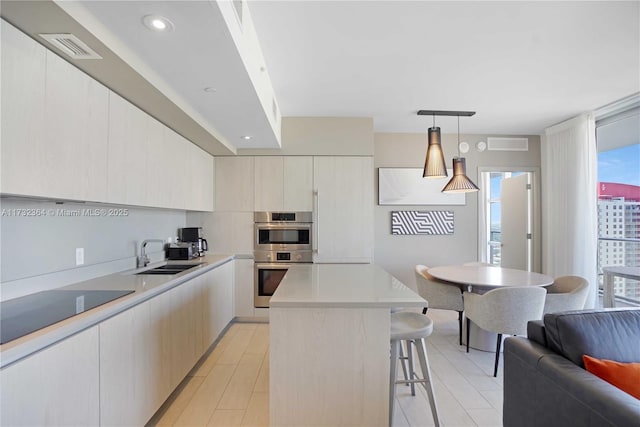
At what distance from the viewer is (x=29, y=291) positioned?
1679 millimetres

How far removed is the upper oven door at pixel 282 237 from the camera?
401cm

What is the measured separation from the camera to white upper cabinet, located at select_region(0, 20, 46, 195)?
126 cm

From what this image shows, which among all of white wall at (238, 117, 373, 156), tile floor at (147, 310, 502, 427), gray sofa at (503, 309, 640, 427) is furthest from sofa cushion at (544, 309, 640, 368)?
white wall at (238, 117, 373, 156)

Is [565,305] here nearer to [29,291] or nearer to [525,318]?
[525,318]

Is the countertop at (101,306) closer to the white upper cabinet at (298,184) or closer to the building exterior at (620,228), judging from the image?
the white upper cabinet at (298,184)

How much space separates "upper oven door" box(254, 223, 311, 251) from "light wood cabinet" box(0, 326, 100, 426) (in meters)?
2.60

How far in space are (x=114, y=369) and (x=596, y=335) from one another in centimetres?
236

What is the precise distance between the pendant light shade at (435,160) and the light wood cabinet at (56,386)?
304 centimetres

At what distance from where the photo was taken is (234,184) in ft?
13.2

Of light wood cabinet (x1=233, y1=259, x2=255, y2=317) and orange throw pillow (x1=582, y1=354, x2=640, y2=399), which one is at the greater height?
orange throw pillow (x1=582, y1=354, x2=640, y2=399)

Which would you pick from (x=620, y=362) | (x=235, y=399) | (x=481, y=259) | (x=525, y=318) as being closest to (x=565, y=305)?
(x=525, y=318)

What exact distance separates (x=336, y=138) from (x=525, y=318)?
2.84m

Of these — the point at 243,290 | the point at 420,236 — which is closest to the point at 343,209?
the point at 420,236

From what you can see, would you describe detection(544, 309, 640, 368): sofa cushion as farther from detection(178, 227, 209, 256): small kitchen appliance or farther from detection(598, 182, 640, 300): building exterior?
detection(178, 227, 209, 256): small kitchen appliance
